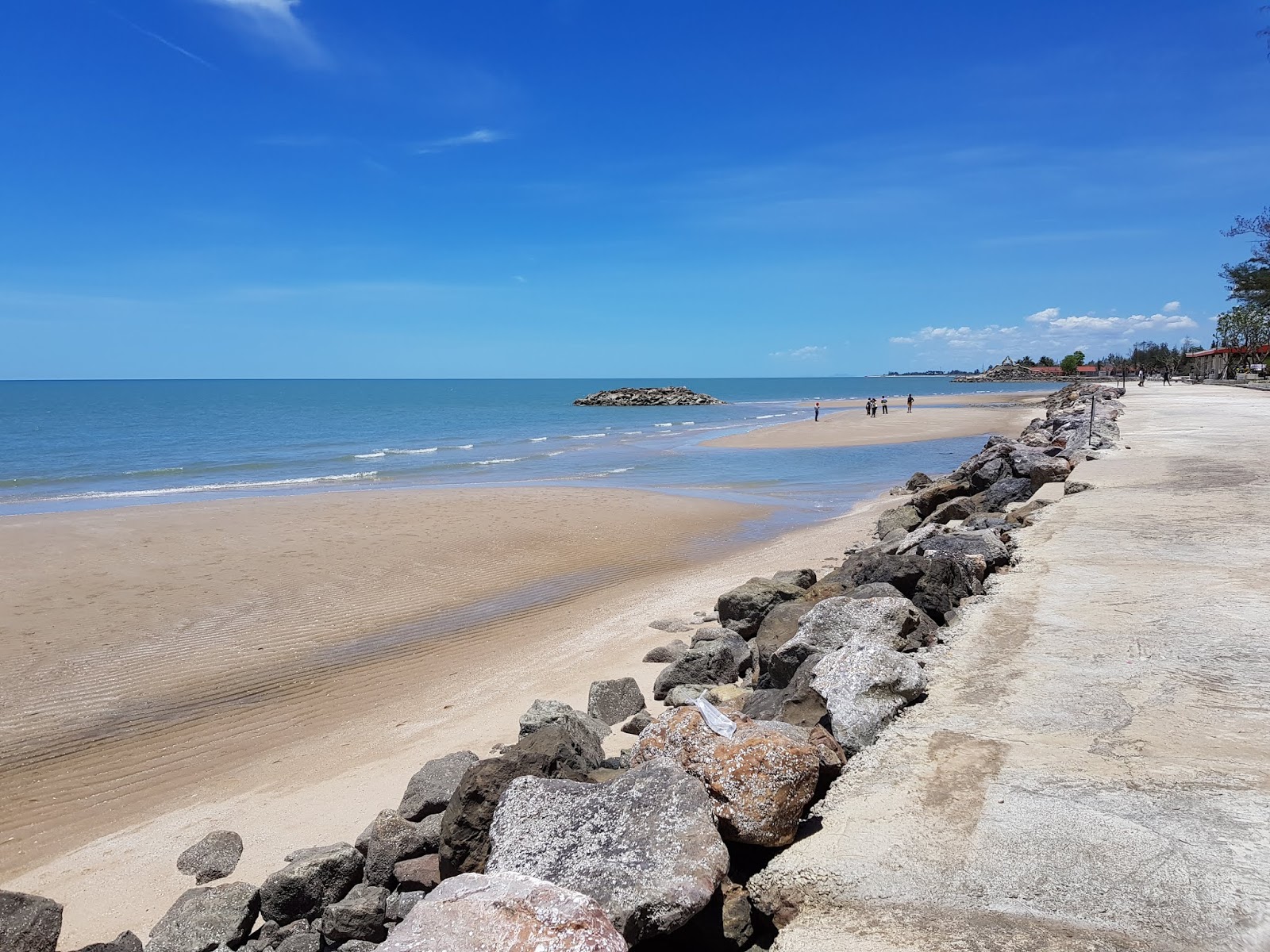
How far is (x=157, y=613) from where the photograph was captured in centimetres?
1120

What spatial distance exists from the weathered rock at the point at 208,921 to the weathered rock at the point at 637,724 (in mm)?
2280

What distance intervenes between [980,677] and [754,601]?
11.3ft

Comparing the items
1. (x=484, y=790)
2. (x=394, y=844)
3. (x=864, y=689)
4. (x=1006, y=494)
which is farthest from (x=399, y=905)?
(x=1006, y=494)

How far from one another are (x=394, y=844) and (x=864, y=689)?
8.75 feet

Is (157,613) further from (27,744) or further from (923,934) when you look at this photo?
(923,934)

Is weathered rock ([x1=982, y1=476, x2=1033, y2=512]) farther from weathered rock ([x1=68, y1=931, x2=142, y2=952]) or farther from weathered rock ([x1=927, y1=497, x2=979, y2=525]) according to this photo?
weathered rock ([x1=68, y1=931, x2=142, y2=952])

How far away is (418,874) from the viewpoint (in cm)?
415

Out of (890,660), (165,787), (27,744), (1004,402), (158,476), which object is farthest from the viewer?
(1004,402)

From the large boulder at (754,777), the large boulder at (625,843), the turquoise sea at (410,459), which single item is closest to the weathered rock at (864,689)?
the large boulder at (754,777)

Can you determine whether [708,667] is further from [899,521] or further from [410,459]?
[410,459]

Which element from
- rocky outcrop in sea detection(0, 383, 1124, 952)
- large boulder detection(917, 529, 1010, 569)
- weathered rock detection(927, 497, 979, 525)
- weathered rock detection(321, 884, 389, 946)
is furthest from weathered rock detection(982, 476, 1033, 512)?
weathered rock detection(321, 884, 389, 946)

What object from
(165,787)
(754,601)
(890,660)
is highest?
(890,660)

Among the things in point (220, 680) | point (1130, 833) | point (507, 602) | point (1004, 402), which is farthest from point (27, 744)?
point (1004, 402)

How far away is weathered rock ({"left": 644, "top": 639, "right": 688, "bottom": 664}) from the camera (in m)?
8.19
